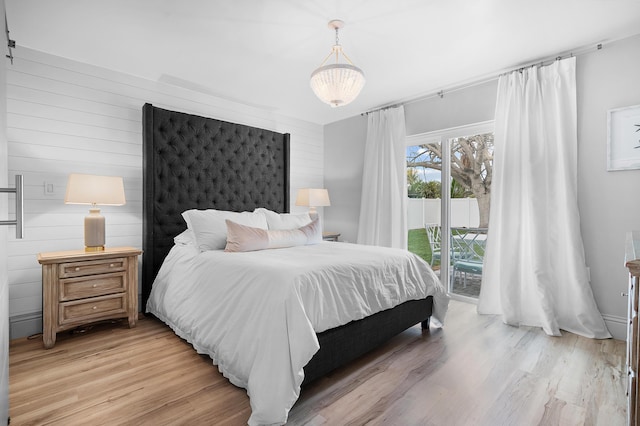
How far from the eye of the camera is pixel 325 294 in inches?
74.2

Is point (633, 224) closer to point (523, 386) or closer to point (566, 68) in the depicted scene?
point (566, 68)

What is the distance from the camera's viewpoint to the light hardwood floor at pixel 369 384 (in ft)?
5.30

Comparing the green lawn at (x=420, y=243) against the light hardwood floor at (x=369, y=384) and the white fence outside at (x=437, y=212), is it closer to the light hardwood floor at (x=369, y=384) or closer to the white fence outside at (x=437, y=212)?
the white fence outside at (x=437, y=212)

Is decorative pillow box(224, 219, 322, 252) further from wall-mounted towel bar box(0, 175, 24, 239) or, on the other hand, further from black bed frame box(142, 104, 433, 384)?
wall-mounted towel bar box(0, 175, 24, 239)

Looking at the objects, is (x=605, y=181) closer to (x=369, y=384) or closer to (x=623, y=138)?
(x=623, y=138)

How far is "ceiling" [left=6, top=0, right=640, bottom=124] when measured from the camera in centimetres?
214

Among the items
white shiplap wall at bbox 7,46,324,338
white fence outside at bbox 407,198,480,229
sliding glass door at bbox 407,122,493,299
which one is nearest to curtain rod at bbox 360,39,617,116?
sliding glass door at bbox 407,122,493,299

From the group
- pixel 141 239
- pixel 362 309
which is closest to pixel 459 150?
pixel 362 309

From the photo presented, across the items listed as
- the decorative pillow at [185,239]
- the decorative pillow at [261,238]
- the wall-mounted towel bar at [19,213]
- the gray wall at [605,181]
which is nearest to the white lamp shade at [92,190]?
the decorative pillow at [185,239]

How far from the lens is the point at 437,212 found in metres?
3.85

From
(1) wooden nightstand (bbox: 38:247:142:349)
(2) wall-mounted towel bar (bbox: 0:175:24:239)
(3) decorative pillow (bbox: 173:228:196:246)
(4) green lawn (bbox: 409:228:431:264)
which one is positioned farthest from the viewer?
(4) green lawn (bbox: 409:228:431:264)

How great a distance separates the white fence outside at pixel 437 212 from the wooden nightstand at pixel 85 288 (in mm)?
3134

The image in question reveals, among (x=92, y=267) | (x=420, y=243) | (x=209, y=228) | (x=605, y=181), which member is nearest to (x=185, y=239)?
(x=209, y=228)

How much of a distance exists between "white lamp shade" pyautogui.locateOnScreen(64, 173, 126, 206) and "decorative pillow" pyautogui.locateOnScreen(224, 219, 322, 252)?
0.98 metres
